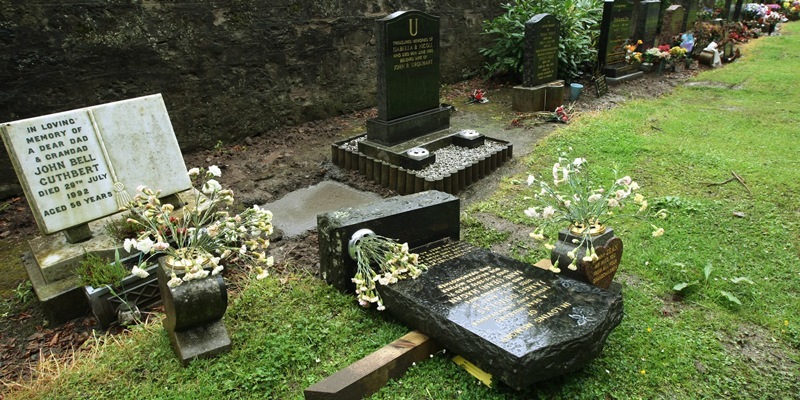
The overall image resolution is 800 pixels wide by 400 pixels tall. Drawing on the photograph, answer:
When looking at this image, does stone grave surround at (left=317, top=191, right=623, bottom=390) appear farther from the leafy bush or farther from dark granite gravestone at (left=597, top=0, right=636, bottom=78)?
dark granite gravestone at (left=597, top=0, right=636, bottom=78)

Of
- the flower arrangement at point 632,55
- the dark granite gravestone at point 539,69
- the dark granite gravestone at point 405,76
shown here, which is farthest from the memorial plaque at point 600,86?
the dark granite gravestone at point 405,76

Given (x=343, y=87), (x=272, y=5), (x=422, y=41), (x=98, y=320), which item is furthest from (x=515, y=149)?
(x=98, y=320)

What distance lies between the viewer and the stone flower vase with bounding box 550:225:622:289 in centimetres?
313

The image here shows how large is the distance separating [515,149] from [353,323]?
437cm

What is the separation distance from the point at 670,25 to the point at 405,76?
396 inches

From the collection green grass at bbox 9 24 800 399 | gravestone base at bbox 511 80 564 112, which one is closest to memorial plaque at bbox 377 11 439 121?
green grass at bbox 9 24 800 399

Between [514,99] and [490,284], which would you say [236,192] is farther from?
[514,99]

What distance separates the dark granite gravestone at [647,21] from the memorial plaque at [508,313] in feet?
32.8

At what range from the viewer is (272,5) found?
23.8 ft

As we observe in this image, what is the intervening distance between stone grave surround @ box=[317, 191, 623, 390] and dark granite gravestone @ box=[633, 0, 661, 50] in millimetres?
9662

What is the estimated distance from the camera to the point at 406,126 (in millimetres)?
6449

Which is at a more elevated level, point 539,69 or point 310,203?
point 539,69

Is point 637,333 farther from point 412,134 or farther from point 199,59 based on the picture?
point 199,59

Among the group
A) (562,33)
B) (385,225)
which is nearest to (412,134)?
(385,225)
